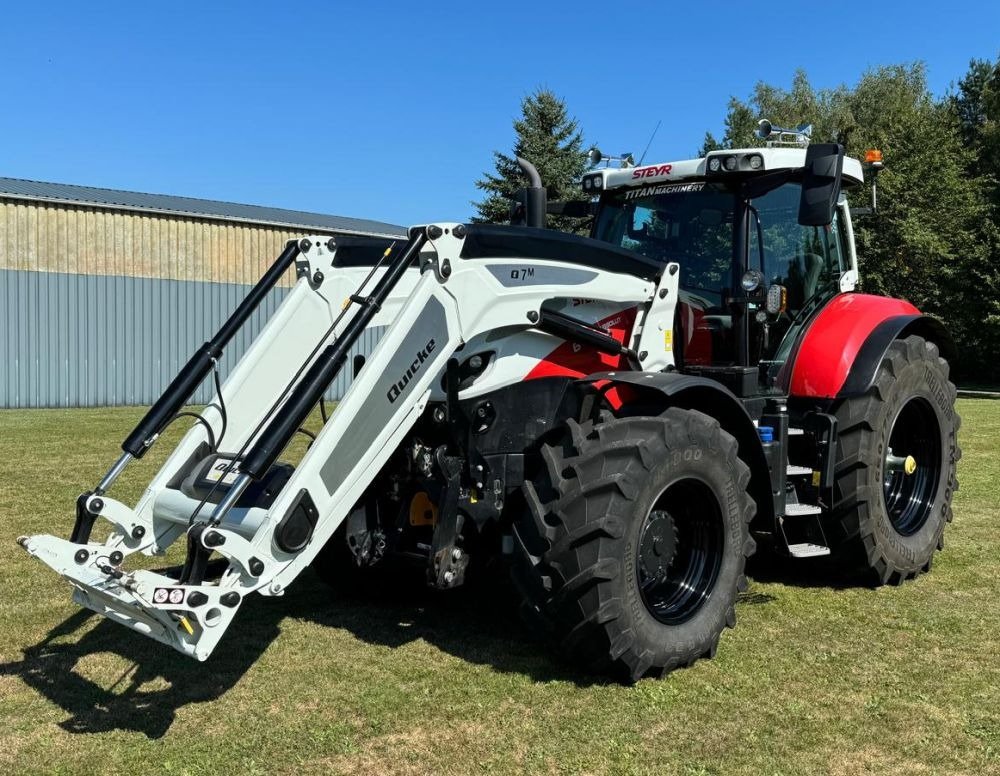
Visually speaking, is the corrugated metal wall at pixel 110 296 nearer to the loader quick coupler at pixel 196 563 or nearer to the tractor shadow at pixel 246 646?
the tractor shadow at pixel 246 646

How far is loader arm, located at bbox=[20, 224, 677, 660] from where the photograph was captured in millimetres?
3676

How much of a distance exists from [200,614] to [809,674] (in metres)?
2.78

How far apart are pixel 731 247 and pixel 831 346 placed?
95 centimetres

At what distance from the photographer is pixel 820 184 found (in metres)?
5.18

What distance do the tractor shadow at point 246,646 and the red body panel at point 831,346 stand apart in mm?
2297

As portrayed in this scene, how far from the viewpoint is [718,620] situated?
15.2 feet

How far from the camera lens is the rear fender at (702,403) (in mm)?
4641

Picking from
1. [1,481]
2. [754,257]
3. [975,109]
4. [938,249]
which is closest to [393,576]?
[754,257]

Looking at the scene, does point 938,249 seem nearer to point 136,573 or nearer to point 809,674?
point 809,674

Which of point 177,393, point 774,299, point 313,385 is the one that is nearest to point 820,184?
point 774,299

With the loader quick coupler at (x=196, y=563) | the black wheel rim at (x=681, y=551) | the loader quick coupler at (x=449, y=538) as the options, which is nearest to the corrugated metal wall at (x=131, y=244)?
the loader quick coupler at (x=449, y=538)

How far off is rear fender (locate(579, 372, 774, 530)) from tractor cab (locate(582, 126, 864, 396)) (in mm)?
655

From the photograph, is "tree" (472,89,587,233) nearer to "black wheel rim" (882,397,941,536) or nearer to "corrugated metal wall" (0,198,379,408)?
"corrugated metal wall" (0,198,379,408)

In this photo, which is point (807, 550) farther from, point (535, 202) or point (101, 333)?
point (101, 333)
